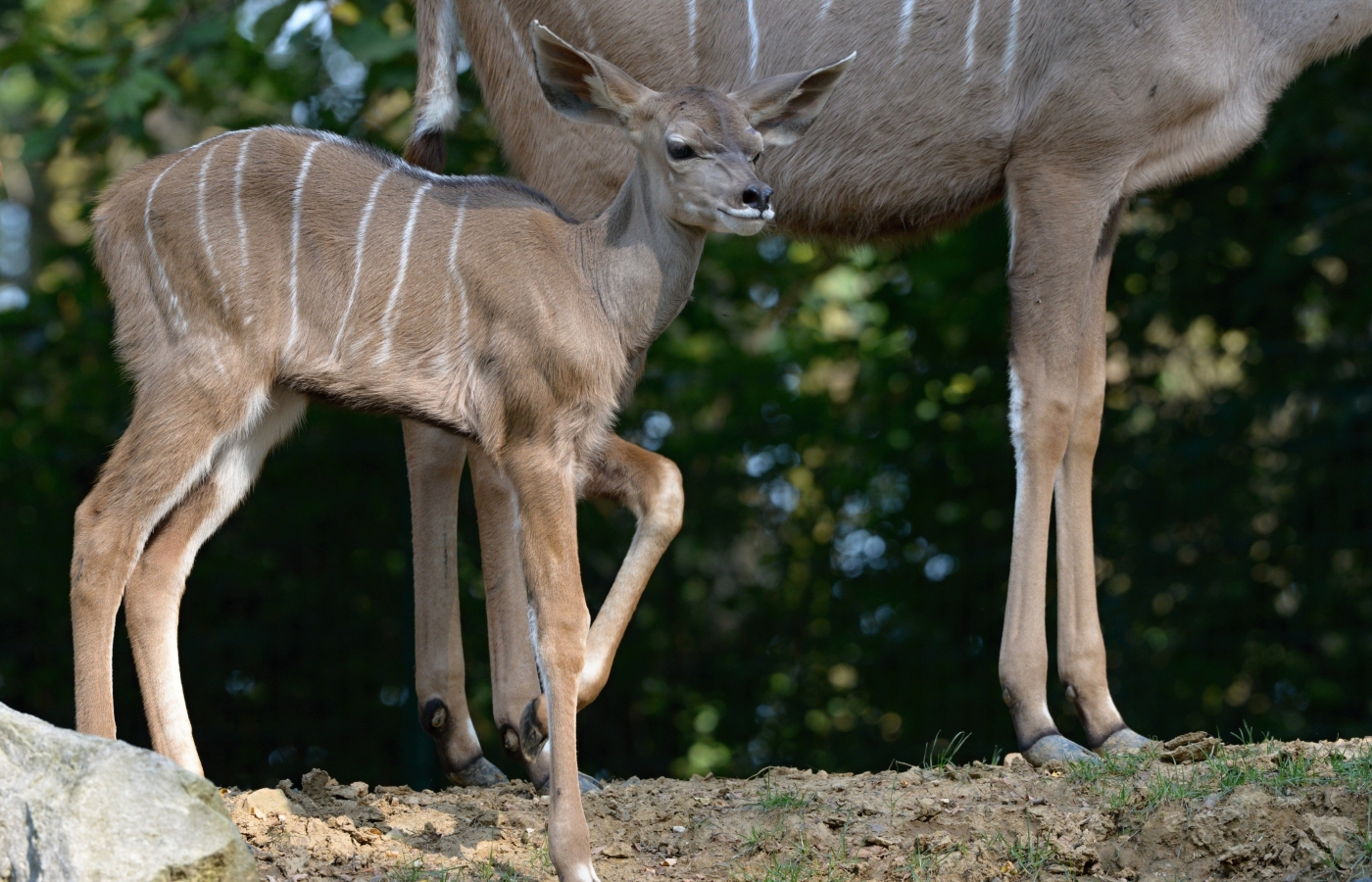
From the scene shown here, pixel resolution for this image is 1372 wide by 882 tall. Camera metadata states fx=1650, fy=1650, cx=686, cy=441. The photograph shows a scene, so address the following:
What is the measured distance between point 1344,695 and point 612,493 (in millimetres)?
5007

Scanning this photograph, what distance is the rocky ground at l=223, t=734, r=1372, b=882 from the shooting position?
12.7 ft

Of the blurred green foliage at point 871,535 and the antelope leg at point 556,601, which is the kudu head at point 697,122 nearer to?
the antelope leg at point 556,601

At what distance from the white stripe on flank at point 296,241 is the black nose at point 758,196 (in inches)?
47.3

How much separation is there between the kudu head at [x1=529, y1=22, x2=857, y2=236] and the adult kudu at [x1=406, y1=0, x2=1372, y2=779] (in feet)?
1.99

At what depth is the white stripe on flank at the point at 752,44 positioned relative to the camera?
517 cm

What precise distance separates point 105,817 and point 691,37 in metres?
3.09

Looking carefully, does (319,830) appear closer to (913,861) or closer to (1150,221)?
(913,861)

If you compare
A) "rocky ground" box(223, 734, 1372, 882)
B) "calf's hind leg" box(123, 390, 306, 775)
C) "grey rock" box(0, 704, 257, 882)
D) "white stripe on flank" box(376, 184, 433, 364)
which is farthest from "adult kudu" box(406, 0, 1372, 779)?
"grey rock" box(0, 704, 257, 882)

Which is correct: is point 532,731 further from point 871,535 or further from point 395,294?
point 871,535

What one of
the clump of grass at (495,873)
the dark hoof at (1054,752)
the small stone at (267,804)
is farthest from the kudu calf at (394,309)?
the dark hoof at (1054,752)

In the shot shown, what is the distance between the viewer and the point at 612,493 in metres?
4.57

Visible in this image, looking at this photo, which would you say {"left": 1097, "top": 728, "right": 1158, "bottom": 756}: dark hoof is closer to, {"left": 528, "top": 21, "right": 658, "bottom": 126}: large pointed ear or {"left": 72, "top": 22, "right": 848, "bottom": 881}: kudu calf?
{"left": 72, "top": 22, "right": 848, "bottom": 881}: kudu calf

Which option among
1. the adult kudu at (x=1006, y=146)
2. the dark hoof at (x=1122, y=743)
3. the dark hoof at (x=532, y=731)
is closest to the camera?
the dark hoof at (x=532, y=731)

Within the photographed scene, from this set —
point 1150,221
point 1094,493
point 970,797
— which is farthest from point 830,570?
point 970,797
